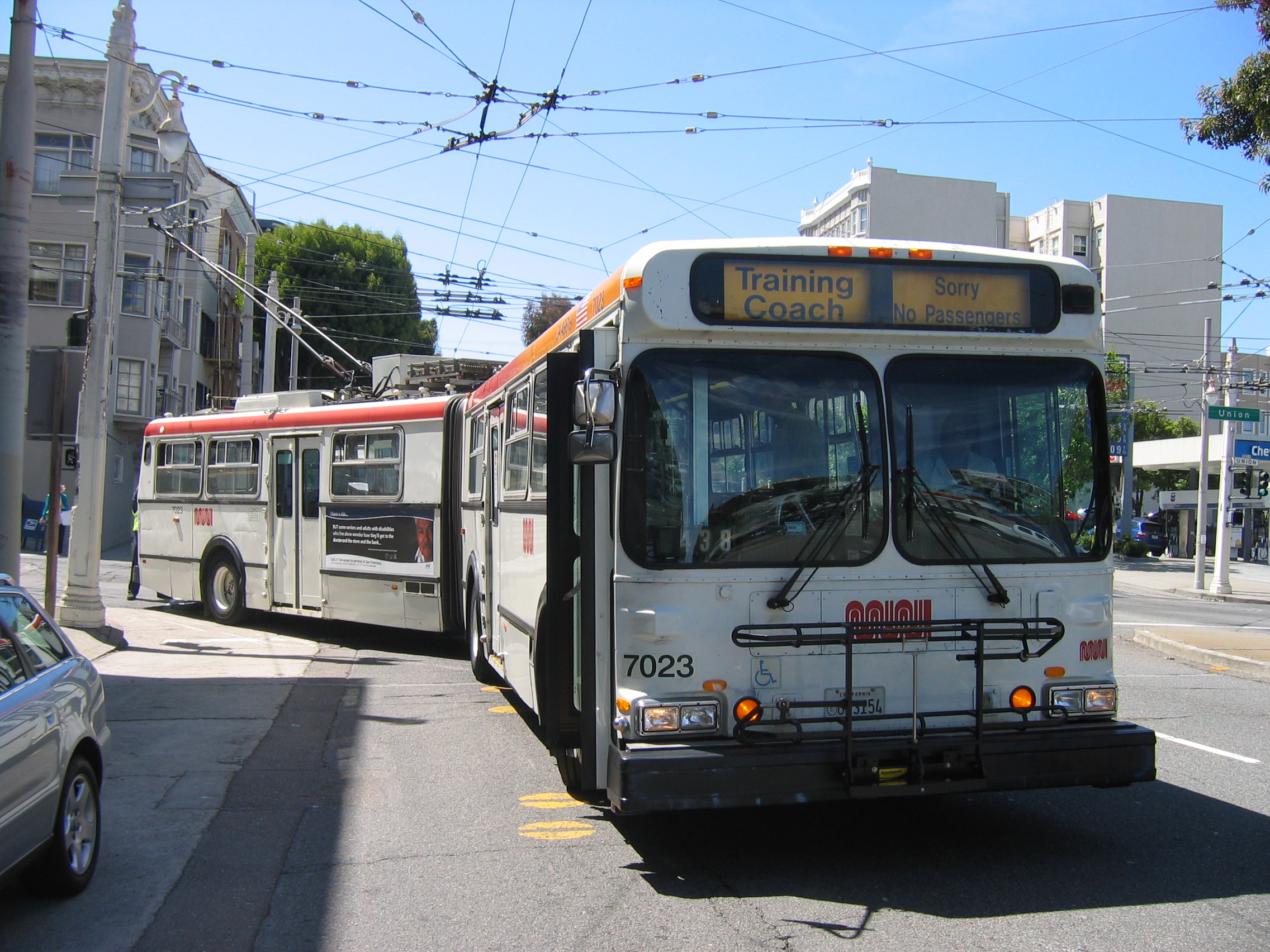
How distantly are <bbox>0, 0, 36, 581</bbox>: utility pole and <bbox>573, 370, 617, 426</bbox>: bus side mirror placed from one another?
20.0 ft

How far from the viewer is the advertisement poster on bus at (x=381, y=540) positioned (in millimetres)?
12281

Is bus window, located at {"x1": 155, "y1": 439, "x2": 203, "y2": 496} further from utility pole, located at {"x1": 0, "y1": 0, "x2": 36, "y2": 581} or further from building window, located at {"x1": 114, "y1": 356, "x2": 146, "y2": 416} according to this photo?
building window, located at {"x1": 114, "y1": 356, "x2": 146, "y2": 416}

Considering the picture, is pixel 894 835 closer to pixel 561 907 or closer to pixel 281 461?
pixel 561 907

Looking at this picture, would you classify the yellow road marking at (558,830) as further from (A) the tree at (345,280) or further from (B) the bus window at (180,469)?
(A) the tree at (345,280)

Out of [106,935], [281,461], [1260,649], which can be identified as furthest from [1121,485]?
[106,935]

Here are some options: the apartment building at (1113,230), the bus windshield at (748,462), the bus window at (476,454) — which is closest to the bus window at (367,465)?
the bus window at (476,454)

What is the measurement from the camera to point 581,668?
5.50 m

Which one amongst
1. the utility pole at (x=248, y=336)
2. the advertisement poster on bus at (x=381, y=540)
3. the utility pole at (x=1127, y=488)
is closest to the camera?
the advertisement poster on bus at (x=381, y=540)

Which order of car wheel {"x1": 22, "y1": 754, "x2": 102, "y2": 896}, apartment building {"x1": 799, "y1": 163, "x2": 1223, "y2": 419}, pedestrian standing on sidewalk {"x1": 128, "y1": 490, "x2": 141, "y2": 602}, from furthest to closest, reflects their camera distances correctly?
apartment building {"x1": 799, "y1": 163, "x2": 1223, "y2": 419} → pedestrian standing on sidewalk {"x1": 128, "y1": 490, "x2": 141, "y2": 602} → car wheel {"x1": 22, "y1": 754, "x2": 102, "y2": 896}

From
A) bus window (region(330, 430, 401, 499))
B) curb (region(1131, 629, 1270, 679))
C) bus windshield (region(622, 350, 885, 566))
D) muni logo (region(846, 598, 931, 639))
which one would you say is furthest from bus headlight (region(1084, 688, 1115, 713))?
bus window (region(330, 430, 401, 499))

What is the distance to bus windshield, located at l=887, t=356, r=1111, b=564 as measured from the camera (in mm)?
5500

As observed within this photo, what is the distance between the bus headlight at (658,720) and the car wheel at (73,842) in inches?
100.0

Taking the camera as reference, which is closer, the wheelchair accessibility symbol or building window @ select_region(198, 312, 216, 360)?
the wheelchair accessibility symbol

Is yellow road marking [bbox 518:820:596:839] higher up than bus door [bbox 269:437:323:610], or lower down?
lower down
